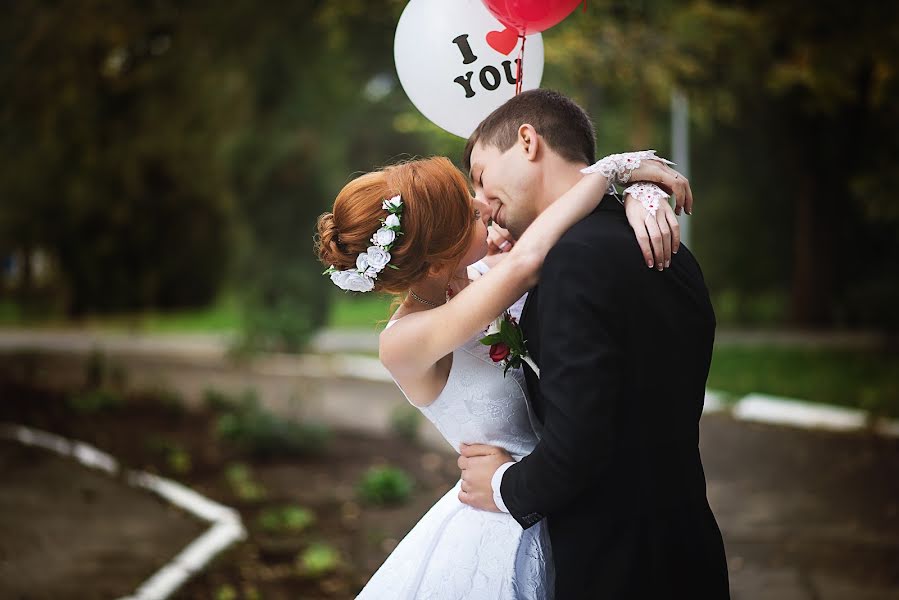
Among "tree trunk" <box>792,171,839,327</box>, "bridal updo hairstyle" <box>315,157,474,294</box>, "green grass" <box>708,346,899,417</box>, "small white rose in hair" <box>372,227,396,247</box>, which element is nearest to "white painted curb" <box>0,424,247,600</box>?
"bridal updo hairstyle" <box>315,157,474,294</box>

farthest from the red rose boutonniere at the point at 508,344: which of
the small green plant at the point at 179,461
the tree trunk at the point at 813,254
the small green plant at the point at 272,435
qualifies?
the tree trunk at the point at 813,254

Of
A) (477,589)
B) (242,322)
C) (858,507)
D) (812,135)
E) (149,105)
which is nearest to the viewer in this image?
(477,589)

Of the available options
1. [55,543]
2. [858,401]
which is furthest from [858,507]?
[55,543]

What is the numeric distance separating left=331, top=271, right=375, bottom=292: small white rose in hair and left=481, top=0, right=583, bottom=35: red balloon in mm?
990

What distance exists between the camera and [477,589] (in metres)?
2.43

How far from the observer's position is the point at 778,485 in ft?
26.0

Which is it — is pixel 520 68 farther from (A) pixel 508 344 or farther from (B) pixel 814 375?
(B) pixel 814 375

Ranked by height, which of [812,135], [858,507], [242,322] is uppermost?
[812,135]

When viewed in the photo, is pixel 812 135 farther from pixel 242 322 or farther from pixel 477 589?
pixel 477 589

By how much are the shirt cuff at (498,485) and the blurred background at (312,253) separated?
484mm

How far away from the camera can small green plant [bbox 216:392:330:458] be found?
8484 millimetres

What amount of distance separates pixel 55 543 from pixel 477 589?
4.69 metres

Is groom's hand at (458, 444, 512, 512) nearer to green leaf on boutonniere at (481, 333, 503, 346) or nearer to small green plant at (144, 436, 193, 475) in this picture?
green leaf on boutonniere at (481, 333, 503, 346)

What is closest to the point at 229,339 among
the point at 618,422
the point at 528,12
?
the point at 528,12
